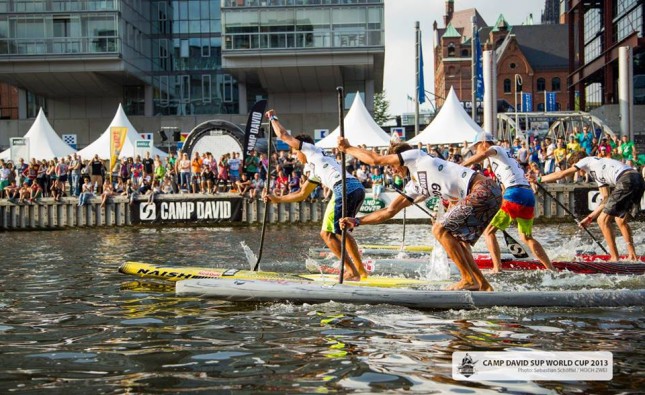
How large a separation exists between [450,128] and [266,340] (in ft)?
76.2

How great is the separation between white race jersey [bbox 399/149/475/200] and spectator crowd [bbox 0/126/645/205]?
1690 cm

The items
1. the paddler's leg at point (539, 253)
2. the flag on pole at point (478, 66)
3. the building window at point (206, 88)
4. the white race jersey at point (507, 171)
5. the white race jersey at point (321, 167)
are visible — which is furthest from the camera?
the building window at point (206, 88)

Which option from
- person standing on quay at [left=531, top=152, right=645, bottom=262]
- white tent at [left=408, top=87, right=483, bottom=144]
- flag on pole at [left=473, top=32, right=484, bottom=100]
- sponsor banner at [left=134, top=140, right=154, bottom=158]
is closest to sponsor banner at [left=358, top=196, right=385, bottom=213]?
white tent at [left=408, top=87, right=483, bottom=144]

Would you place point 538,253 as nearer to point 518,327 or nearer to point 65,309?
point 518,327

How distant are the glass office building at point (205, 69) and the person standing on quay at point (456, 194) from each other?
39242 mm

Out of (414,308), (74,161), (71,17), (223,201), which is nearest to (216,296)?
(414,308)

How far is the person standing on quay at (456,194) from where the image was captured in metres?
9.12

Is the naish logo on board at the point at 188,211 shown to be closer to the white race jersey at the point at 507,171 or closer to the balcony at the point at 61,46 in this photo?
the white race jersey at the point at 507,171

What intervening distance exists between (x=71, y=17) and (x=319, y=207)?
98.8 feet

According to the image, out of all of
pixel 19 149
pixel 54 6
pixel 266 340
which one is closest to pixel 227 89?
pixel 54 6

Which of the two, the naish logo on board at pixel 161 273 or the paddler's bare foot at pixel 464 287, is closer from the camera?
the paddler's bare foot at pixel 464 287

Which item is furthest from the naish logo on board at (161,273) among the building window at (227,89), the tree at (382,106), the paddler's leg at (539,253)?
the tree at (382,106)

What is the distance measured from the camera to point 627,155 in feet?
85.3

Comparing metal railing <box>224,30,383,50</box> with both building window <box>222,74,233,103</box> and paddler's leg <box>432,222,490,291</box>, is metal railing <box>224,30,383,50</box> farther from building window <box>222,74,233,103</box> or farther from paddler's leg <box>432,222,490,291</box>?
paddler's leg <box>432,222,490,291</box>
